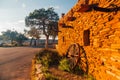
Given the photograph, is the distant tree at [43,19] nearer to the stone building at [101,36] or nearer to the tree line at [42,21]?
the tree line at [42,21]

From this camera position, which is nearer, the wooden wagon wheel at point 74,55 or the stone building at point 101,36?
the stone building at point 101,36

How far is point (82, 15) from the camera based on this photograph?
8445mm

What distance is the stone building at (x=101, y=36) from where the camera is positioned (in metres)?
5.16

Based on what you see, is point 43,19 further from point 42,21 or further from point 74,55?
point 74,55

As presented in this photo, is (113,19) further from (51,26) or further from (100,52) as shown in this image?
(51,26)

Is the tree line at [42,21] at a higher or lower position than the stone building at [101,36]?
higher

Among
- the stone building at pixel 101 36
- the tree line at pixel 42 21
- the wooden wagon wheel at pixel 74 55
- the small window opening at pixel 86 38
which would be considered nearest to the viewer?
the stone building at pixel 101 36

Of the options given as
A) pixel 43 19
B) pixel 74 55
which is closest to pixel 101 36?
pixel 74 55

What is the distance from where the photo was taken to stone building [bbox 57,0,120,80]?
203 inches

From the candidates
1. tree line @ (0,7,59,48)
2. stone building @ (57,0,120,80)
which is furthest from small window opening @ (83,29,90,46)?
tree line @ (0,7,59,48)

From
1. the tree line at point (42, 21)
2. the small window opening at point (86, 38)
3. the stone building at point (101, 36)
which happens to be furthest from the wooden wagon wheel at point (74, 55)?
the tree line at point (42, 21)

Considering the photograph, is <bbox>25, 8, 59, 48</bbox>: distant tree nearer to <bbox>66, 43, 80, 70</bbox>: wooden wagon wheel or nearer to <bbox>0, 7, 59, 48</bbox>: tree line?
<bbox>0, 7, 59, 48</bbox>: tree line

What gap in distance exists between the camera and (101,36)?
247 inches

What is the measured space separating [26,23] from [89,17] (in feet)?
112
